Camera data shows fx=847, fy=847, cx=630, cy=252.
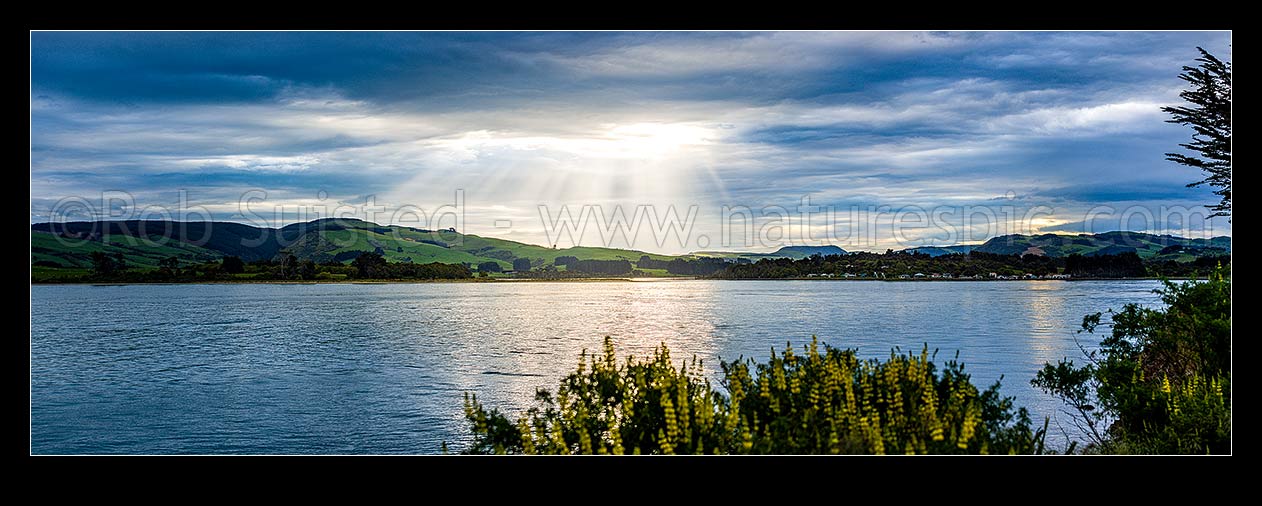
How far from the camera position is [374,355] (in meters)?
23.3

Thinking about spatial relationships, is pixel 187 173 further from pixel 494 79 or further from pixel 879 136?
pixel 879 136

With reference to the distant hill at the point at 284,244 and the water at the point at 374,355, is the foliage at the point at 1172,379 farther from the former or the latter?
the distant hill at the point at 284,244

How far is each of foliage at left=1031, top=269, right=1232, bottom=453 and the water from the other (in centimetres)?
270

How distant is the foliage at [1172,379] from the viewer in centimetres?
610

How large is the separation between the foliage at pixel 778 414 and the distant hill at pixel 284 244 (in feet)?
131

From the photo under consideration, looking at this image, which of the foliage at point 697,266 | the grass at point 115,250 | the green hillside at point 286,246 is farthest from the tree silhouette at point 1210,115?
the grass at point 115,250

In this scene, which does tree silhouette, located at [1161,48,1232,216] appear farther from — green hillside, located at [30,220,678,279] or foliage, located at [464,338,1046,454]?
green hillside, located at [30,220,678,279]

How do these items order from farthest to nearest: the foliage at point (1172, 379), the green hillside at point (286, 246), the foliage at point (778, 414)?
the green hillside at point (286, 246), the foliage at point (1172, 379), the foliage at point (778, 414)

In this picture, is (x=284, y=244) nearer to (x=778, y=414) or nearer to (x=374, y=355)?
(x=374, y=355)

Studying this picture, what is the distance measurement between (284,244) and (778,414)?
50995 mm

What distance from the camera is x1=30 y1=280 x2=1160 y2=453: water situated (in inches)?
515

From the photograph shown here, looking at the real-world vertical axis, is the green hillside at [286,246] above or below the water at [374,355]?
above
